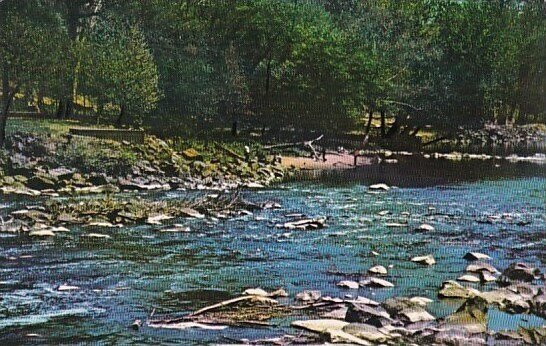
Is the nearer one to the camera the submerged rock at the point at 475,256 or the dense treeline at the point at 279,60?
the submerged rock at the point at 475,256

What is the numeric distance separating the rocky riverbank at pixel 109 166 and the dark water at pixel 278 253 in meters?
0.13

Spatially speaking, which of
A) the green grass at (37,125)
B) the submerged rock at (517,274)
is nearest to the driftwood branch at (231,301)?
the submerged rock at (517,274)

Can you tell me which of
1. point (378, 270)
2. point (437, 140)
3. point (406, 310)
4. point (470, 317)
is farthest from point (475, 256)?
point (437, 140)

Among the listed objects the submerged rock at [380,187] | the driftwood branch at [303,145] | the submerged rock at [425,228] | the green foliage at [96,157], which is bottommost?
the submerged rock at [425,228]

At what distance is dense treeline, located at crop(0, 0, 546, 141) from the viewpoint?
583cm

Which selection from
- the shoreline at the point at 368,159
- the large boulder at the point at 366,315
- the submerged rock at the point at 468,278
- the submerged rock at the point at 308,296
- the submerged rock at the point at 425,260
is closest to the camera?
the large boulder at the point at 366,315

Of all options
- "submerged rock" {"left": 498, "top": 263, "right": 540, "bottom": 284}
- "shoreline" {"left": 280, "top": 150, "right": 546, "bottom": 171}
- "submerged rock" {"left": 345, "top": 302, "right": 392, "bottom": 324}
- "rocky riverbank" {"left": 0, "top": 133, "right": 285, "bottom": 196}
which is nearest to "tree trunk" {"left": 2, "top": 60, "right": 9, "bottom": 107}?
"rocky riverbank" {"left": 0, "top": 133, "right": 285, "bottom": 196}

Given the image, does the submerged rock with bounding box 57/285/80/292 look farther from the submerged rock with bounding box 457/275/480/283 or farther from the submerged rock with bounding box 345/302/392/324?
the submerged rock with bounding box 457/275/480/283

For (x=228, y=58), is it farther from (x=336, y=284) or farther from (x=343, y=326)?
(x=343, y=326)

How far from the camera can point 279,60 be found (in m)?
5.95

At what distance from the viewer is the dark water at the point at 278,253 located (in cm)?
463

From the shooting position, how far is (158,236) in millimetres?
5750

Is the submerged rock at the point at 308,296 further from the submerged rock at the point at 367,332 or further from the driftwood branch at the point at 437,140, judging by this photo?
the driftwood branch at the point at 437,140

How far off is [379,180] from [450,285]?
48.6 inches
